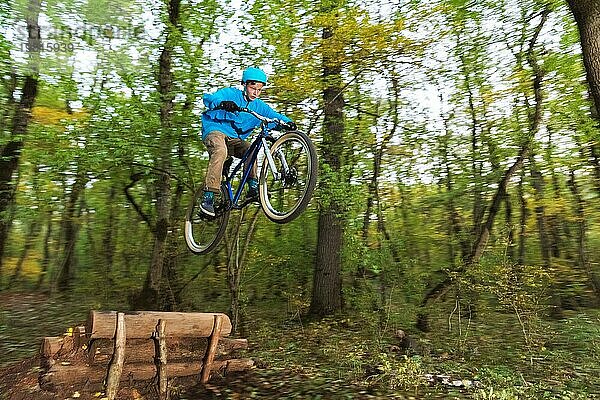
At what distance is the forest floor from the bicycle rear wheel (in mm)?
2073

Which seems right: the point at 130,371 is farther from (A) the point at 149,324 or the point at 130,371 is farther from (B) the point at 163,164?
(B) the point at 163,164

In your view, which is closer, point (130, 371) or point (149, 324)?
point (149, 324)

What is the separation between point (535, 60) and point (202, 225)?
7.06 m

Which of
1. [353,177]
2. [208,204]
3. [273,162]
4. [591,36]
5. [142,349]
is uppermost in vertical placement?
[591,36]

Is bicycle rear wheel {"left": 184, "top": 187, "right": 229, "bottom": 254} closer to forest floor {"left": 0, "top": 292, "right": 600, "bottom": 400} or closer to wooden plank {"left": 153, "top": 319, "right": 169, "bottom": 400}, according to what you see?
wooden plank {"left": 153, "top": 319, "right": 169, "bottom": 400}

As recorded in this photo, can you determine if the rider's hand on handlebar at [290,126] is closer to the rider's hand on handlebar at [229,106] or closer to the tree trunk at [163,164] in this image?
the rider's hand on handlebar at [229,106]

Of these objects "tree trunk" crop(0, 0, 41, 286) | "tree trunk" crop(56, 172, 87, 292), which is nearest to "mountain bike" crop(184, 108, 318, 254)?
"tree trunk" crop(0, 0, 41, 286)

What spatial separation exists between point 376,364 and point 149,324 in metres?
3.31

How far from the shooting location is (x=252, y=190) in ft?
15.2

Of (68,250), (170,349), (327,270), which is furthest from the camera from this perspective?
(68,250)

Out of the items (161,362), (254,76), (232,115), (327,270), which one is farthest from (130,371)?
(327,270)

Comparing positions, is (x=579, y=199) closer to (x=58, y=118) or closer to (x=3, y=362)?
(x=58, y=118)

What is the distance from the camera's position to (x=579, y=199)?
10.3m

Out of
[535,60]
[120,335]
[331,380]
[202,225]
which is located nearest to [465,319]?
[331,380]
